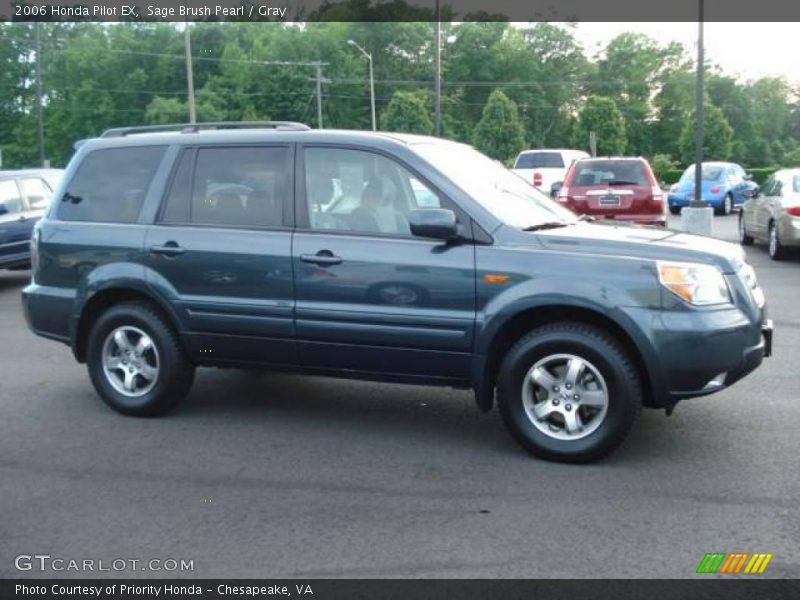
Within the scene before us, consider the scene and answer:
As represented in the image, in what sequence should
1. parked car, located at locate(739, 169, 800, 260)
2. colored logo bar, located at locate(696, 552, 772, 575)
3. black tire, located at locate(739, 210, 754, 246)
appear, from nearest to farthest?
colored logo bar, located at locate(696, 552, 772, 575)
parked car, located at locate(739, 169, 800, 260)
black tire, located at locate(739, 210, 754, 246)

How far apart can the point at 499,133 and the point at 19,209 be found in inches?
1834

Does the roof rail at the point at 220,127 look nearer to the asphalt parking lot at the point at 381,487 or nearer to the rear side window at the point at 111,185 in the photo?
the rear side window at the point at 111,185

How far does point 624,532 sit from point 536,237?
1.82 meters

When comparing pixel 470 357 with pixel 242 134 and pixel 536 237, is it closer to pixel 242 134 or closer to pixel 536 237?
pixel 536 237

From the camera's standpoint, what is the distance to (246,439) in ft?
19.5

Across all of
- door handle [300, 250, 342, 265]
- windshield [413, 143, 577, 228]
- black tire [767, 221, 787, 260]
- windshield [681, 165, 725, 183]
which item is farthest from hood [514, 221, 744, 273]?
windshield [681, 165, 725, 183]

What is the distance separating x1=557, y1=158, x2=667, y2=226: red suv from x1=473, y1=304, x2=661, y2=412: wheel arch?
987 centimetres

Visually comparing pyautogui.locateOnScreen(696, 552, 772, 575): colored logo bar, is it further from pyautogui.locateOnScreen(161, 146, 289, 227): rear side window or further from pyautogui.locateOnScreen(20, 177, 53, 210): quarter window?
pyautogui.locateOnScreen(20, 177, 53, 210): quarter window

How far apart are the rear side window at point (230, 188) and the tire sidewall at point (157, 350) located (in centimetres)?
69

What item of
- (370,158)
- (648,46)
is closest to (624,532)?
(370,158)

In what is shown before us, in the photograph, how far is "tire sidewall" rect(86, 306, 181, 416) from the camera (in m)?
6.29

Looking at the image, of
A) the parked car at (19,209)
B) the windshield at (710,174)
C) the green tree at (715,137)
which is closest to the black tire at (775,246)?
the parked car at (19,209)

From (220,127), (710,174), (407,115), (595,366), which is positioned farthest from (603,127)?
(595,366)

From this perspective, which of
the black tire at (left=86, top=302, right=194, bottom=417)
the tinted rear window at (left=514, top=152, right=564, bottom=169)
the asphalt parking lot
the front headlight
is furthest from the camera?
the tinted rear window at (left=514, top=152, right=564, bottom=169)
